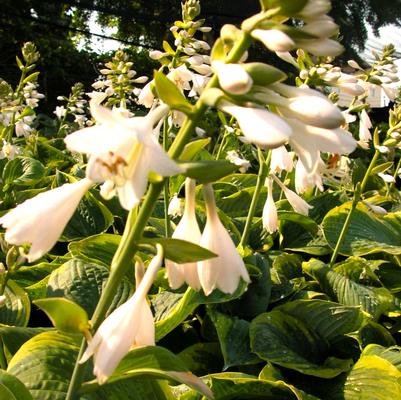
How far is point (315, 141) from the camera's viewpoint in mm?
979

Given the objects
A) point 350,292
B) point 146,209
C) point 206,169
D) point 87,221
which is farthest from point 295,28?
point 87,221

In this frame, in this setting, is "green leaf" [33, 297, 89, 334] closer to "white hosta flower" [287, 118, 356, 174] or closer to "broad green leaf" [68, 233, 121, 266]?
"white hosta flower" [287, 118, 356, 174]

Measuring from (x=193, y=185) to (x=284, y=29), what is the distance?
Result: 34 centimetres

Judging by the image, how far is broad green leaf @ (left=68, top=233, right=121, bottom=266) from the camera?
7.15 ft

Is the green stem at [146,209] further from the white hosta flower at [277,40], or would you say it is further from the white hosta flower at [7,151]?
the white hosta flower at [7,151]

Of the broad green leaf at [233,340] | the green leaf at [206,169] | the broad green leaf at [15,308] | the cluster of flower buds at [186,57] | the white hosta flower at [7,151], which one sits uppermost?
the green leaf at [206,169]

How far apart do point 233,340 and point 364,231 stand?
1.48m

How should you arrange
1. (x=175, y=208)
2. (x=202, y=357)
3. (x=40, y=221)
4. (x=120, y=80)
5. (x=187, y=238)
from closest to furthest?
(x=40, y=221), (x=187, y=238), (x=202, y=357), (x=175, y=208), (x=120, y=80)

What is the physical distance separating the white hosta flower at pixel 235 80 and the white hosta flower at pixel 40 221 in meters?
0.27

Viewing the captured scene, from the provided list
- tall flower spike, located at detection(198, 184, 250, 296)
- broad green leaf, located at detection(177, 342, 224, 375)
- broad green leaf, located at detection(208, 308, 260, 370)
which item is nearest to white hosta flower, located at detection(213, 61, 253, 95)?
tall flower spike, located at detection(198, 184, 250, 296)

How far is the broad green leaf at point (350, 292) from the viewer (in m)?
2.37

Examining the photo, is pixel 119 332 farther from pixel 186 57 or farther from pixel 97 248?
pixel 186 57

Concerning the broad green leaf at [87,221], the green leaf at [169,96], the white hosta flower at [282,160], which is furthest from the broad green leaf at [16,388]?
the broad green leaf at [87,221]

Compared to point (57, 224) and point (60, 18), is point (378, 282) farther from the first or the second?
point (60, 18)
